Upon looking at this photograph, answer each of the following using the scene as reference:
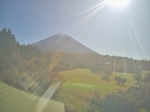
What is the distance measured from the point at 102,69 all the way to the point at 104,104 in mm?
20300

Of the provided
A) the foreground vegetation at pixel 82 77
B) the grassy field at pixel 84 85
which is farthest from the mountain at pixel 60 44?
the grassy field at pixel 84 85

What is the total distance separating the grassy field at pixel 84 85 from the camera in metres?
24.3

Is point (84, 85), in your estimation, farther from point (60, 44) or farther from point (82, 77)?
point (60, 44)

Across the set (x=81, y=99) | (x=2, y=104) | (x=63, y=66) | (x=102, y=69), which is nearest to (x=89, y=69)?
(x=102, y=69)

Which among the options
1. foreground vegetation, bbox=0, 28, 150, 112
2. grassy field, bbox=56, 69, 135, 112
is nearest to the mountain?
foreground vegetation, bbox=0, 28, 150, 112

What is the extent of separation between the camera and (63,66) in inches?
Answer: 1549

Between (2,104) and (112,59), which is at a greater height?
(112,59)

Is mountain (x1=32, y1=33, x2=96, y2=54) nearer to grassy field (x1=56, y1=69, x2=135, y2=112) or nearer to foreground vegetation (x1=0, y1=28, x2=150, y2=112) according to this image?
foreground vegetation (x1=0, y1=28, x2=150, y2=112)

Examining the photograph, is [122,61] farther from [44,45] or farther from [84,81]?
[44,45]

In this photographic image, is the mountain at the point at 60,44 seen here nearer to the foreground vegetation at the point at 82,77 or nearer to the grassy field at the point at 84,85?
the foreground vegetation at the point at 82,77

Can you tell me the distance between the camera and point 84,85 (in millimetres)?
32625

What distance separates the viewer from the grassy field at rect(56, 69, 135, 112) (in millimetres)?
24312

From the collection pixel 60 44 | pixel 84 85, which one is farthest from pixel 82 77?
pixel 60 44

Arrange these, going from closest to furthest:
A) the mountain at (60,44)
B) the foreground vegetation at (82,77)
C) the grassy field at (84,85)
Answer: the foreground vegetation at (82,77)
the grassy field at (84,85)
the mountain at (60,44)
